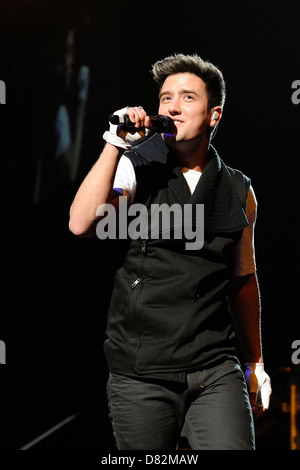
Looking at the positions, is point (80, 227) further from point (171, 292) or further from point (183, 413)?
point (183, 413)

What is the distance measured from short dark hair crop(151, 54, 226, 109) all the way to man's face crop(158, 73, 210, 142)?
0.06 ft

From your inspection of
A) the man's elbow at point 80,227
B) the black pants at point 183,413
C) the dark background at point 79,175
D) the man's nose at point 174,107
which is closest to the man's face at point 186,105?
the man's nose at point 174,107

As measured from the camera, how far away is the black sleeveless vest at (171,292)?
1.85 metres

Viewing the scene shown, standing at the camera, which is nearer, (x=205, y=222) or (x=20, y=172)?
(x=205, y=222)

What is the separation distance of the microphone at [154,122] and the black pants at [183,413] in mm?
739

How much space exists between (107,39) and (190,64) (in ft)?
6.35

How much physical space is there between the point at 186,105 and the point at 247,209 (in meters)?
0.41

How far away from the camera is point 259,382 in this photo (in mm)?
2170

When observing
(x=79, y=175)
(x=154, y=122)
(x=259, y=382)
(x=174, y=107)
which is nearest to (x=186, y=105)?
(x=174, y=107)

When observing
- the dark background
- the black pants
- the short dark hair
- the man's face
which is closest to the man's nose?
the man's face

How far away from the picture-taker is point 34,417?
3.63 m

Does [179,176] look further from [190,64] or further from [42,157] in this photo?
[42,157]

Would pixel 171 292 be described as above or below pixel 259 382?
above

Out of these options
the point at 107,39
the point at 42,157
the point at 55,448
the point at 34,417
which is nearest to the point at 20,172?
the point at 42,157
